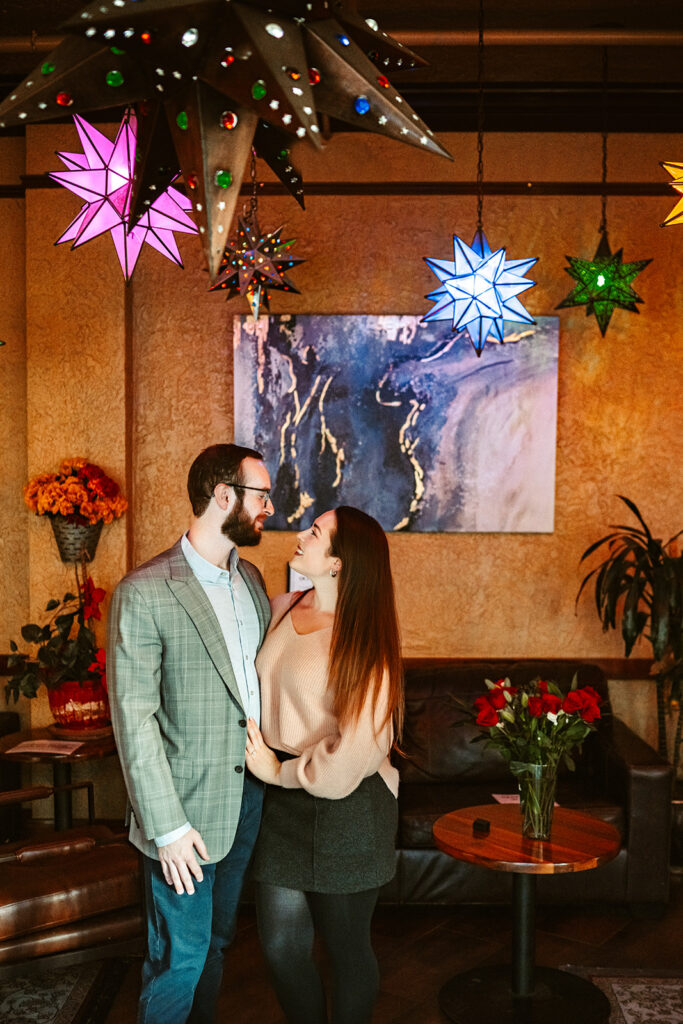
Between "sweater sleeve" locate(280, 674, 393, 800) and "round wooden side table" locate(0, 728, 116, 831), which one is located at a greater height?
"sweater sleeve" locate(280, 674, 393, 800)

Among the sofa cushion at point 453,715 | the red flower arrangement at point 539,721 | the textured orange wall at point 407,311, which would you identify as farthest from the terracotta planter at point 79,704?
the red flower arrangement at point 539,721

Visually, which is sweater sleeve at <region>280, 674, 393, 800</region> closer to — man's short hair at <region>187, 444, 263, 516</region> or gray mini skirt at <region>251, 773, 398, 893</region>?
gray mini skirt at <region>251, 773, 398, 893</region>

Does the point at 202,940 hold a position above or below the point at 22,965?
above

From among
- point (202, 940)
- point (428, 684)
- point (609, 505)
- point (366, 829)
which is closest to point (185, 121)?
point (366, 829)

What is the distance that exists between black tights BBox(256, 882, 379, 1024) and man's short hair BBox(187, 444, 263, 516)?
0.98 metres

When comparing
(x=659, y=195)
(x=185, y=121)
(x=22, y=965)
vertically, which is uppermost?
(x=659, y=195)

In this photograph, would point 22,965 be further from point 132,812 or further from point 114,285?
point 114,285

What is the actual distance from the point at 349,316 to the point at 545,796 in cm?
263

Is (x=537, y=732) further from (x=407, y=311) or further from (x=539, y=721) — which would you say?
(x=407, y=311)

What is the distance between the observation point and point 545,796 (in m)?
3.13

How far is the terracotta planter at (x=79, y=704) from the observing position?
4.36 meters

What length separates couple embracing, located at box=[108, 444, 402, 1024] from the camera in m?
2.30

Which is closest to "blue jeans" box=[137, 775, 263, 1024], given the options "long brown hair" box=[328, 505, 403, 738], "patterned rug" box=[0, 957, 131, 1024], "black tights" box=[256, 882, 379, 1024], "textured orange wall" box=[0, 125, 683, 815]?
"black tights" box=[256, 882, 379, 1024]

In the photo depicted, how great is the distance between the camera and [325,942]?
2.39 m
